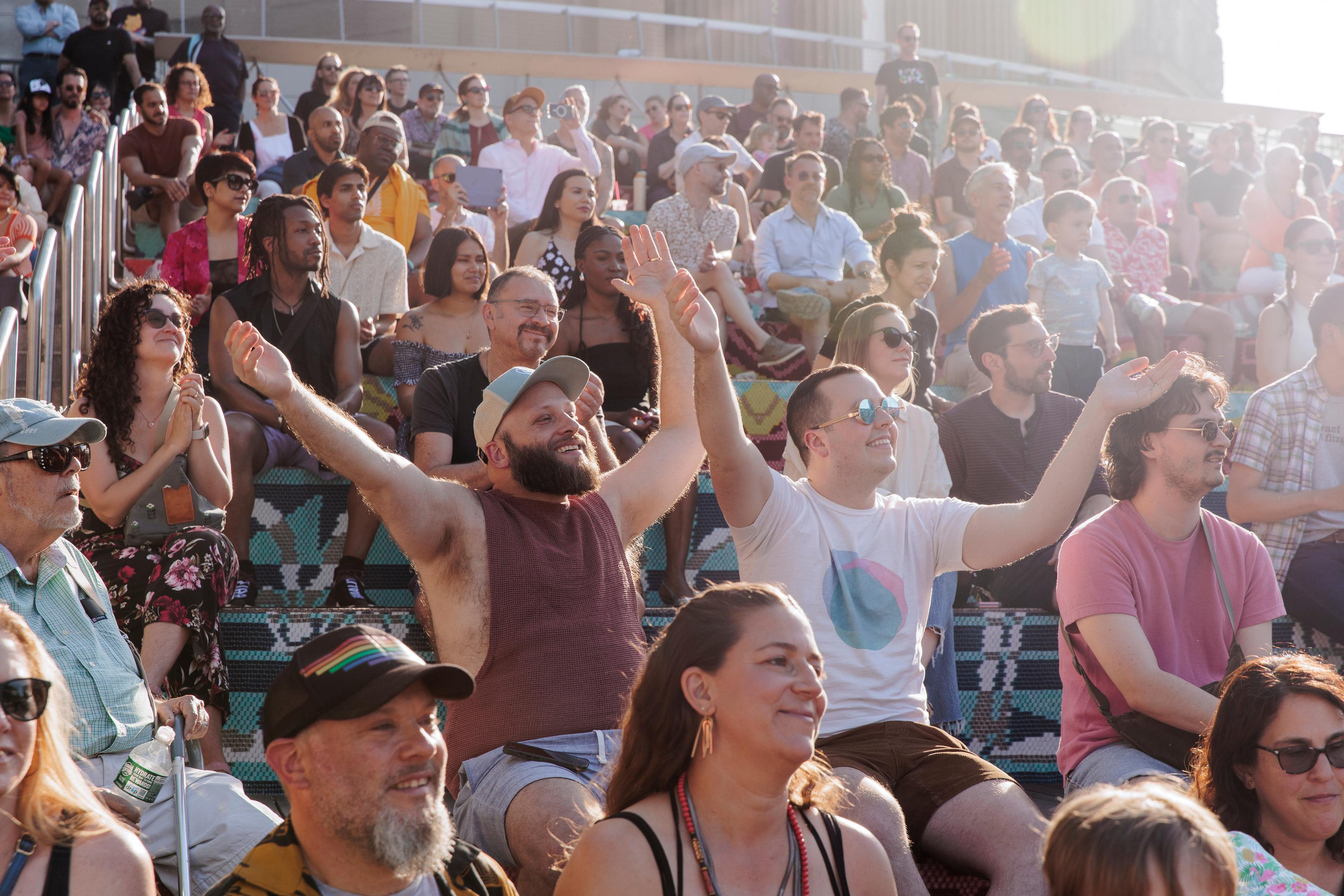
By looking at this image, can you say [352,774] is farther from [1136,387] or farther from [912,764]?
[1136,387]

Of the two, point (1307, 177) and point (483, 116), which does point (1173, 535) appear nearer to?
point (483, 116)

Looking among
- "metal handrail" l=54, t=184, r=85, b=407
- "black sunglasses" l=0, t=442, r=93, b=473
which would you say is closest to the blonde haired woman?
"black sunglasses" l=0, t=442, r=93, b=473

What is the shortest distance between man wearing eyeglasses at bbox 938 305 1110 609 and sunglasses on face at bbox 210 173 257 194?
3.47 m

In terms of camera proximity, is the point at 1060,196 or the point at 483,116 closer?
the point at 1060,196

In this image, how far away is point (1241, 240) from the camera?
10477 mm

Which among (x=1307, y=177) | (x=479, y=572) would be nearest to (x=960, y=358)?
(x=479, y=572)

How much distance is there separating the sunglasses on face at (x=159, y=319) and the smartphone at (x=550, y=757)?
213 centimetres

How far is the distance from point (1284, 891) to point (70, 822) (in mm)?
2307

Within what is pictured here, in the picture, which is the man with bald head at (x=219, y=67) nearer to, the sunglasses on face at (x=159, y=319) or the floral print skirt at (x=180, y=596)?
the sunglasses on face at (x=159, y=319)

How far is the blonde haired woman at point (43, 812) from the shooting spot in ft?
7.28

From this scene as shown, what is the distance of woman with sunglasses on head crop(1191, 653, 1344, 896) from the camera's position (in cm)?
284

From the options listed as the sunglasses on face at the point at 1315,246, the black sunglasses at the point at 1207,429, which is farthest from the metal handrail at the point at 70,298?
the sunglasses on face at the point at 1315,246

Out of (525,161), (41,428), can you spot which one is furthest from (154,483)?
(525,161)

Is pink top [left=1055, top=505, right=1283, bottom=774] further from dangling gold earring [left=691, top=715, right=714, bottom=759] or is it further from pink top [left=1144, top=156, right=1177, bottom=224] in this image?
pink top [left=1144, top=156, right=1177, bottom=224]
